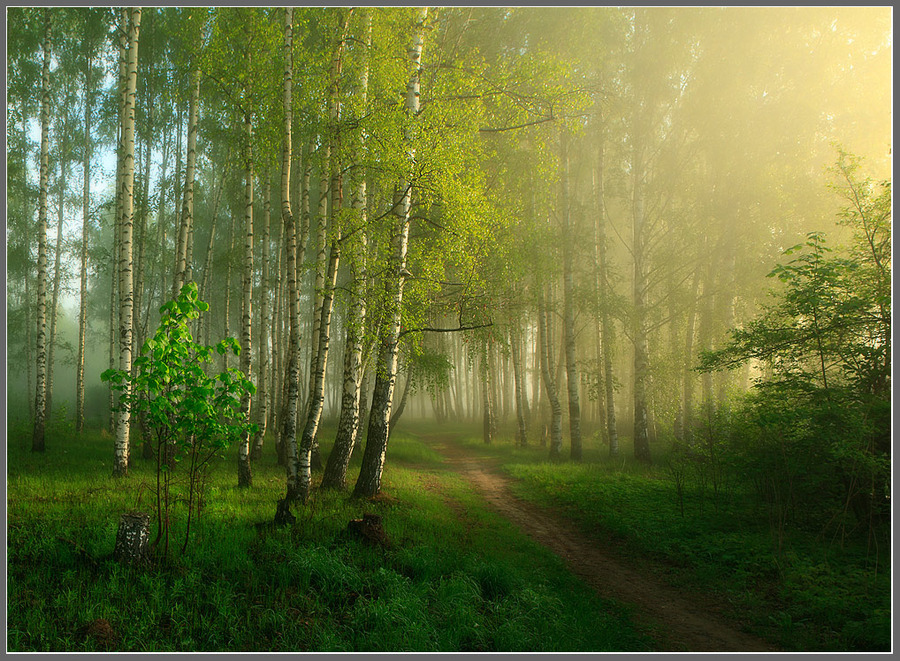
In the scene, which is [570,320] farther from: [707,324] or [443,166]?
[443,166]

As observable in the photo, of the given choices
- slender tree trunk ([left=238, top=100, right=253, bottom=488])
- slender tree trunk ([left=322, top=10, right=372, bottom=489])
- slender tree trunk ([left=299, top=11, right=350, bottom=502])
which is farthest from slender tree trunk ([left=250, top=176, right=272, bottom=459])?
slender tree trunk ([left=299, top=11, right=350, bottom=502])

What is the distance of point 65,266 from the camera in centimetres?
2041

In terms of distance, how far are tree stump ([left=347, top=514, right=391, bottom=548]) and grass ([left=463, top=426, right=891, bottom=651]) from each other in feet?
12.8

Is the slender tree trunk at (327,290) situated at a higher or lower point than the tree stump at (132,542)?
higher

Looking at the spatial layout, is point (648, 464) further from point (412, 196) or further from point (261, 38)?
point (261, 38)

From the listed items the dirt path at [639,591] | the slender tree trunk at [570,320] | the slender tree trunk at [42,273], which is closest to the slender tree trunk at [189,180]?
the slender tree trunk at [42,273]

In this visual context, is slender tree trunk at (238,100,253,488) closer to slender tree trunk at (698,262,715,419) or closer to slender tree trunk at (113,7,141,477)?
slender tree trunk at (113,7,141,477)

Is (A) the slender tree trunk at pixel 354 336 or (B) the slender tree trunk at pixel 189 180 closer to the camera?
(A) the slender tree trunk at pixel 354 336

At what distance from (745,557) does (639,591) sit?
1762 mm

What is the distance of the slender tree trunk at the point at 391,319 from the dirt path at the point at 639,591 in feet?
9.24

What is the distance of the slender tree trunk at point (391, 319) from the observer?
773 cm

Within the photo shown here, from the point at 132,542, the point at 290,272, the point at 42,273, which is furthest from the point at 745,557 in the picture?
the point at 42,273

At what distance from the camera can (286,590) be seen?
4.42 meters

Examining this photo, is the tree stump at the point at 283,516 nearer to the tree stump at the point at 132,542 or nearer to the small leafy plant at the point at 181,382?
the tree stump at the point at 132,542
